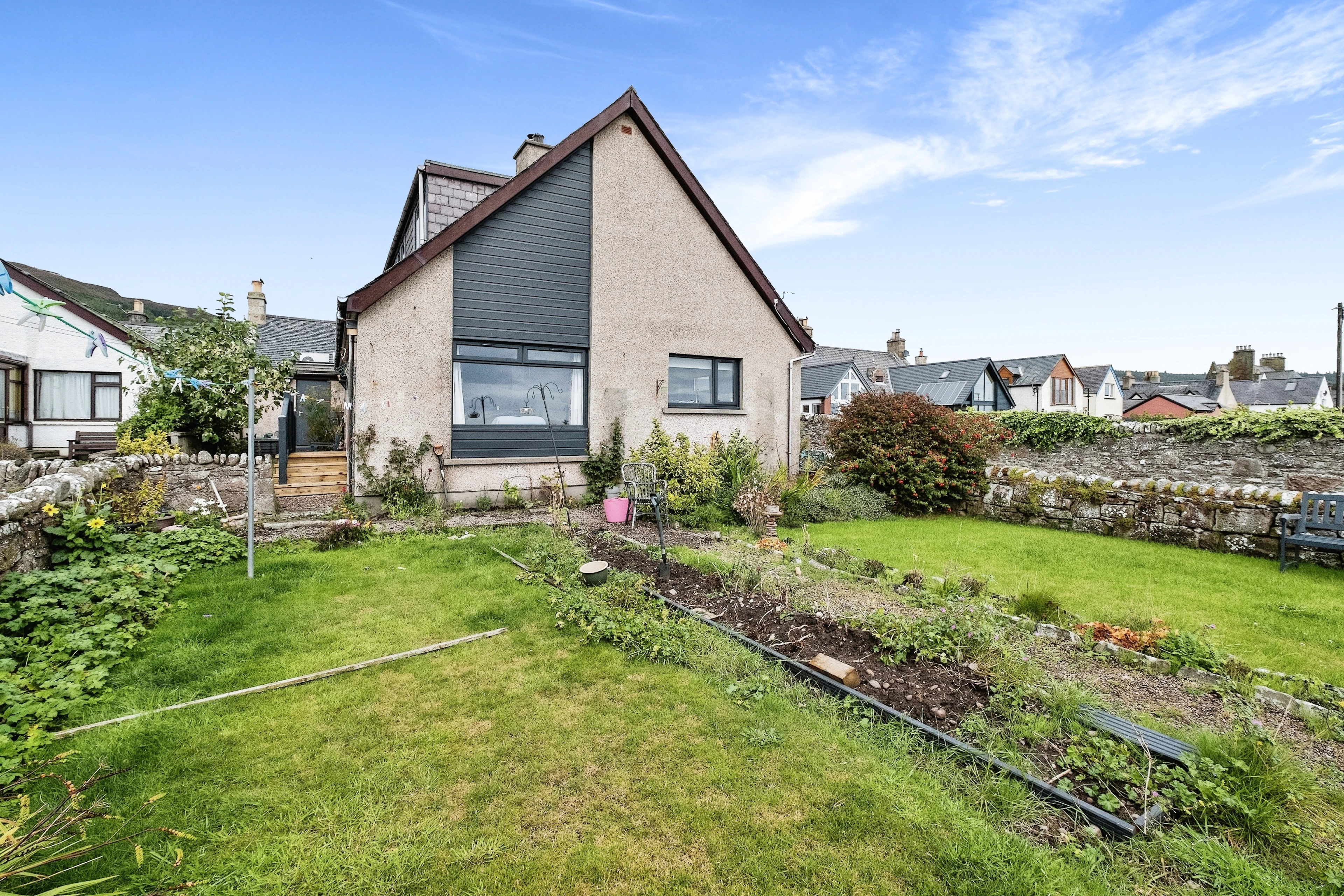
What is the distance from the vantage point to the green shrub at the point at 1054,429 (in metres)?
14.3

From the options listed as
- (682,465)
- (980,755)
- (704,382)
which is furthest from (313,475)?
(980,755)

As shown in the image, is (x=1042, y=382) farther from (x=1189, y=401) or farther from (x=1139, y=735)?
(x=1139, y=735)

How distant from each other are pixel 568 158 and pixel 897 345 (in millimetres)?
44337

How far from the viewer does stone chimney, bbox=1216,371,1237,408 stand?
4422 centimetres

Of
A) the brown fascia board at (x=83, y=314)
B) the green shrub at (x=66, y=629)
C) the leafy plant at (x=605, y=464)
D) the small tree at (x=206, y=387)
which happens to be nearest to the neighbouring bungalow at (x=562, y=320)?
the leafy plant at (x=605, y=464)

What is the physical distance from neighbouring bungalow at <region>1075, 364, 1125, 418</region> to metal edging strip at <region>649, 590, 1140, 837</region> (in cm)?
5269

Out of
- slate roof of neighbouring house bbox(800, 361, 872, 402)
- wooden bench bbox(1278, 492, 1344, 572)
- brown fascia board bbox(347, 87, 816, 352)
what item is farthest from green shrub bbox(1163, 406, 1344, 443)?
slate roof of neighbouring house bbox(800, 361, 872, 402)

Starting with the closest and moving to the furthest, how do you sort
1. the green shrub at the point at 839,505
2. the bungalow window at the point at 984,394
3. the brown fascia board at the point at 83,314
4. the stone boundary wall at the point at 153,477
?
the stone boundary wall at the point at 153,477, the green shrub at the point at 839,505, the brown fascia board at the point at 83,314, the bungalow window at the point at 984,394

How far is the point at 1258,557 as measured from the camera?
786 centimetres

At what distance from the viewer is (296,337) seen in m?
22.0

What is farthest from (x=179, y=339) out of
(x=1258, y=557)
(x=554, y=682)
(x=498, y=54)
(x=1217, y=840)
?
(x=1258, y=557)

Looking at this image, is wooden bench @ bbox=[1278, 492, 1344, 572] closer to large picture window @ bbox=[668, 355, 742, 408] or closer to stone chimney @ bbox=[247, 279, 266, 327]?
large picture window @ bbox=[668, 355, 742, 408]

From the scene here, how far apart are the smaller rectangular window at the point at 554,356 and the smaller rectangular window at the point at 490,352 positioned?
11.7 inches

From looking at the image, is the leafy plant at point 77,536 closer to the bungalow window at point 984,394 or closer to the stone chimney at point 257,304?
the stone chimney at point 257,304
